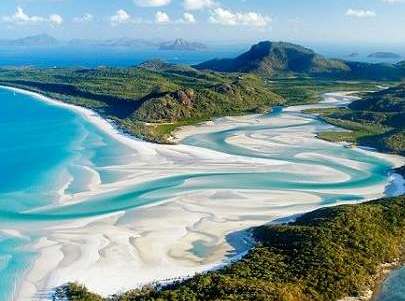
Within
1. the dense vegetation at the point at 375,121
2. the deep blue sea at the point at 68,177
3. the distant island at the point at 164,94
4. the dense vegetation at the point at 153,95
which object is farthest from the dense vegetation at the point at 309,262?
the dense vegetation at the point at 153,95

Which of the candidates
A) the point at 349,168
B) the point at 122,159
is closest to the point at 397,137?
the point at 349,168

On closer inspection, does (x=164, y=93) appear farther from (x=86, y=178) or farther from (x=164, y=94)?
(x=86, y=178)

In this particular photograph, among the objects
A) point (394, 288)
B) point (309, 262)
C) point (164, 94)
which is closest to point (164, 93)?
point (164, 94)

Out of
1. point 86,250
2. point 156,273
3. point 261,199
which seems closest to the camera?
point 156,273

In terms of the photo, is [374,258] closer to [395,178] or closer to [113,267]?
[113,267]

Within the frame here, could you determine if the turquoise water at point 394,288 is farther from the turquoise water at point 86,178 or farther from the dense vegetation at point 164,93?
the dense vegetation at point 164,93

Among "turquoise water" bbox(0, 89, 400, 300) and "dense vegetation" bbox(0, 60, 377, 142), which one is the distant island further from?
"turquoise water" bbox(0, 89, 400, 300)
